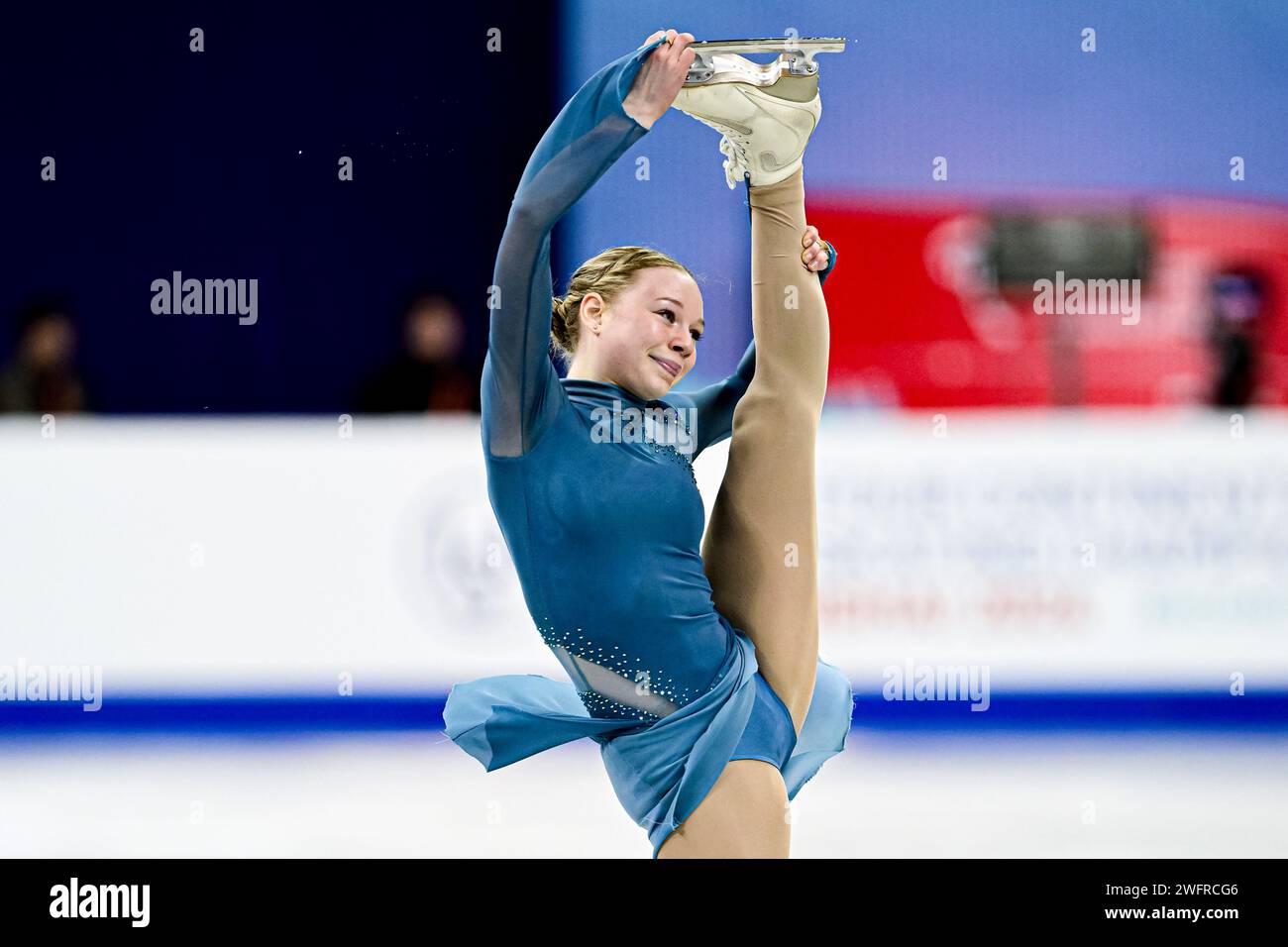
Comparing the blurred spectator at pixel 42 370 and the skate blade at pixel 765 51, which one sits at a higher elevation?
the skate blade at pixel 765 51

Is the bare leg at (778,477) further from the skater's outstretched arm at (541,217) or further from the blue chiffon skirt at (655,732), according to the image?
the skater's outstretched arm at (541,217)

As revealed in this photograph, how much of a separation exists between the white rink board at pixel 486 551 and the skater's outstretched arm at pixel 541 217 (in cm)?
234

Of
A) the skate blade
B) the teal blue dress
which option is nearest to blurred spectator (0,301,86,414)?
the teal blue dress

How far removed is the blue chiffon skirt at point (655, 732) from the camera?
1990 millimetres

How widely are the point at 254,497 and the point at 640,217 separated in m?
1.77

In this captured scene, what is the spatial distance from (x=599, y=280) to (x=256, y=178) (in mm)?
4097

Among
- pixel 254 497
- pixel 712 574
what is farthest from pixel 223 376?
pixel 712 574

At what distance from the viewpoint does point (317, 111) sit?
588 centimetres

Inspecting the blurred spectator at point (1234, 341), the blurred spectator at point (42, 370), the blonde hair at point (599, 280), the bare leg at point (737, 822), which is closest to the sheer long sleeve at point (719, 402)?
the blonde hair at point (599, 280)

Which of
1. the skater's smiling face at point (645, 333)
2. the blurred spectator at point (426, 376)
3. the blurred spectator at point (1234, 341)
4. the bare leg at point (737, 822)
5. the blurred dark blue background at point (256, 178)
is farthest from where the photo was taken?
the blurred dark blue background at point (256, 178)

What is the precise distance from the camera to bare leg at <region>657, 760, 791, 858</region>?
76.7 inches

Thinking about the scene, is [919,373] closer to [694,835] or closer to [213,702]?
[213,702]

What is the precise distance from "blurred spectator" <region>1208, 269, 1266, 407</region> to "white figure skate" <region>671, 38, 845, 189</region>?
3.59 meters

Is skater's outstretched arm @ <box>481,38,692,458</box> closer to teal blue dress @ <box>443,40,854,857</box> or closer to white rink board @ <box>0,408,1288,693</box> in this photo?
teal blue dress @ <box>443,40,854,857</box>
